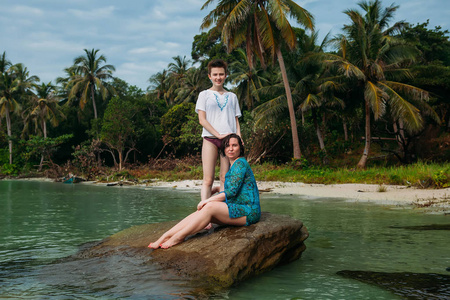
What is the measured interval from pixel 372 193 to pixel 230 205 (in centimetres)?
972

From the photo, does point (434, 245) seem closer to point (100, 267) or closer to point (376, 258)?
point (376, 258)

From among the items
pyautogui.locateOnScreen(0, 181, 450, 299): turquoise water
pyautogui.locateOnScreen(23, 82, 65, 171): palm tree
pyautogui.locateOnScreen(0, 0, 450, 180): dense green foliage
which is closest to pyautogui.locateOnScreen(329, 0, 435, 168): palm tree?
pyautogui.locateOnScreen(0, 0, 450, 180): dense green foliage

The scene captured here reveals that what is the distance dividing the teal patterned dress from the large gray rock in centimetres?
18

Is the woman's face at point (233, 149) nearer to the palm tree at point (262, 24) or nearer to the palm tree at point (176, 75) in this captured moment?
the palm tree at point (262, 24)

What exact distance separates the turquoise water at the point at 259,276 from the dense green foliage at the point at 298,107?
6308 mm

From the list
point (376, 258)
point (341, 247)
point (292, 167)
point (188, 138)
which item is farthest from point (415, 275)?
point (188, 138)

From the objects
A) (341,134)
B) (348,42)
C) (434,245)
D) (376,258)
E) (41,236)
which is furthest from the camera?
(341,134)

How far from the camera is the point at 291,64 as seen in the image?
23.9 m

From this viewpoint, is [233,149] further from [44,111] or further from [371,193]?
[44,111]

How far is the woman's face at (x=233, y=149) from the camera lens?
4.49m

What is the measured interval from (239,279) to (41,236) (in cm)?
450

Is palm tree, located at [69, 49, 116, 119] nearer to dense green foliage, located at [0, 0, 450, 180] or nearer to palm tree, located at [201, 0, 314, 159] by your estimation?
dense green foliage, located at [0, 0, 450, 180]

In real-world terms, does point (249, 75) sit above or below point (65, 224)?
above

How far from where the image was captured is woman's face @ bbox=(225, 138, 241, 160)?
449 centimetres
